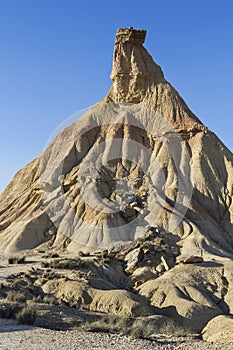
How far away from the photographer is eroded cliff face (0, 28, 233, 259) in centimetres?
3875

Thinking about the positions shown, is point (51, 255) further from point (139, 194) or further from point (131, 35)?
point (131, 35)

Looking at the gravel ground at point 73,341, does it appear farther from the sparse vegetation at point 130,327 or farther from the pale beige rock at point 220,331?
the pale beige rock at point 220,331

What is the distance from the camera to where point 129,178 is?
1758 inches

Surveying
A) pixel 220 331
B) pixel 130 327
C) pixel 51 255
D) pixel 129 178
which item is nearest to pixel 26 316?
pixel 130 327

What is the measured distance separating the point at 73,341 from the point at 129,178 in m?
31.4

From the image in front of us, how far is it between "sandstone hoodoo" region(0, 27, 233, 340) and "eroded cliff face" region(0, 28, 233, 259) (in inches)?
4.3

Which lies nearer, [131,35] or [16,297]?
[16,297]

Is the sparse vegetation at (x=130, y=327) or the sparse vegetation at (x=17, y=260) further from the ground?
the sparse vegetation at (x=17, y=260)

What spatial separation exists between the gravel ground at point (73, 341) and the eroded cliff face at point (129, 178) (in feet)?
60.8

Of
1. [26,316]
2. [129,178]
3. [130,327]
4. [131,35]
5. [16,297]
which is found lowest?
[130,327]

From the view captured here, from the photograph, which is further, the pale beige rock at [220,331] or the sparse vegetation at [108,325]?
the pale beige rock at [220,331]

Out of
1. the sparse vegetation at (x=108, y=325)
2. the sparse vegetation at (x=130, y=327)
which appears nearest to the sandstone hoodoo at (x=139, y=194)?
the sparse vegetation at (x=130, y=327)

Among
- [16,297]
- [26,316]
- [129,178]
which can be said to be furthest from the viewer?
[129,178]

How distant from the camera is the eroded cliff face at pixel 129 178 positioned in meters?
38.8
